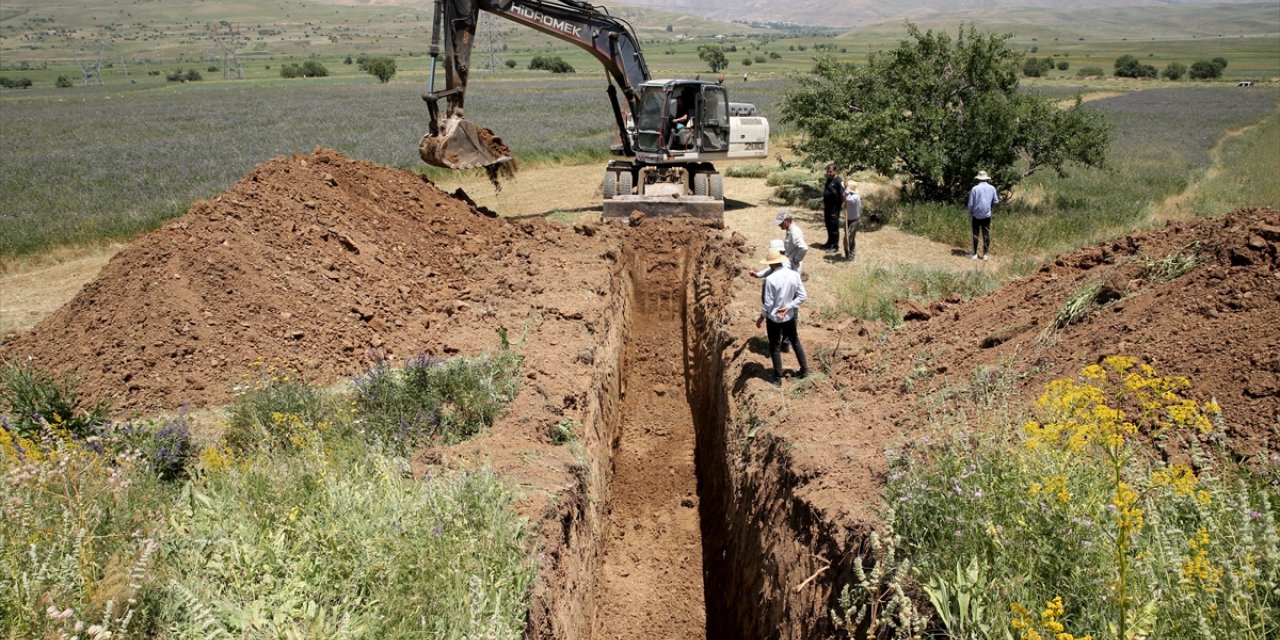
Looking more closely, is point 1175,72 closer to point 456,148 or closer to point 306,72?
point 456,148

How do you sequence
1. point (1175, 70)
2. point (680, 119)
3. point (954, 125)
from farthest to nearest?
point (1175, 70)
point (954, 125)
point (680, 119)

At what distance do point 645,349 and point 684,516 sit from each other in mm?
4327

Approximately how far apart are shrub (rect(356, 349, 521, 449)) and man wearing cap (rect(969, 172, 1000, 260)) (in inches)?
355

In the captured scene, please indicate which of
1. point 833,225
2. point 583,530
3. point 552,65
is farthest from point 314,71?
point 583,530

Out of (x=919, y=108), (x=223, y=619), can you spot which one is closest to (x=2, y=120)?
(x=919, y=108)

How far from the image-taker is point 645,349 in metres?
13.3

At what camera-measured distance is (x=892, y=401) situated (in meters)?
7.27

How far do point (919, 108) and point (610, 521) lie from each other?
12.5 meters

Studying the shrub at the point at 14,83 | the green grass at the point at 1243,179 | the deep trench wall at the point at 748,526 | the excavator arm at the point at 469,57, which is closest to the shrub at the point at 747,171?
the excavator arm at the point at 469,57

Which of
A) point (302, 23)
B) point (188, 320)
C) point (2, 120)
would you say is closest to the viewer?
point (188, 320)

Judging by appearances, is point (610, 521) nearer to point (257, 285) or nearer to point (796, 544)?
point (796, 544)

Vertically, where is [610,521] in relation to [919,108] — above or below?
below

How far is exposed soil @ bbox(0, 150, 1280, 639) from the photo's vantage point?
6.11 m

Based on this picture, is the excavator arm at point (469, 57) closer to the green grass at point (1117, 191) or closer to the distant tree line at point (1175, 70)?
the green grass at point (1117, 191)
